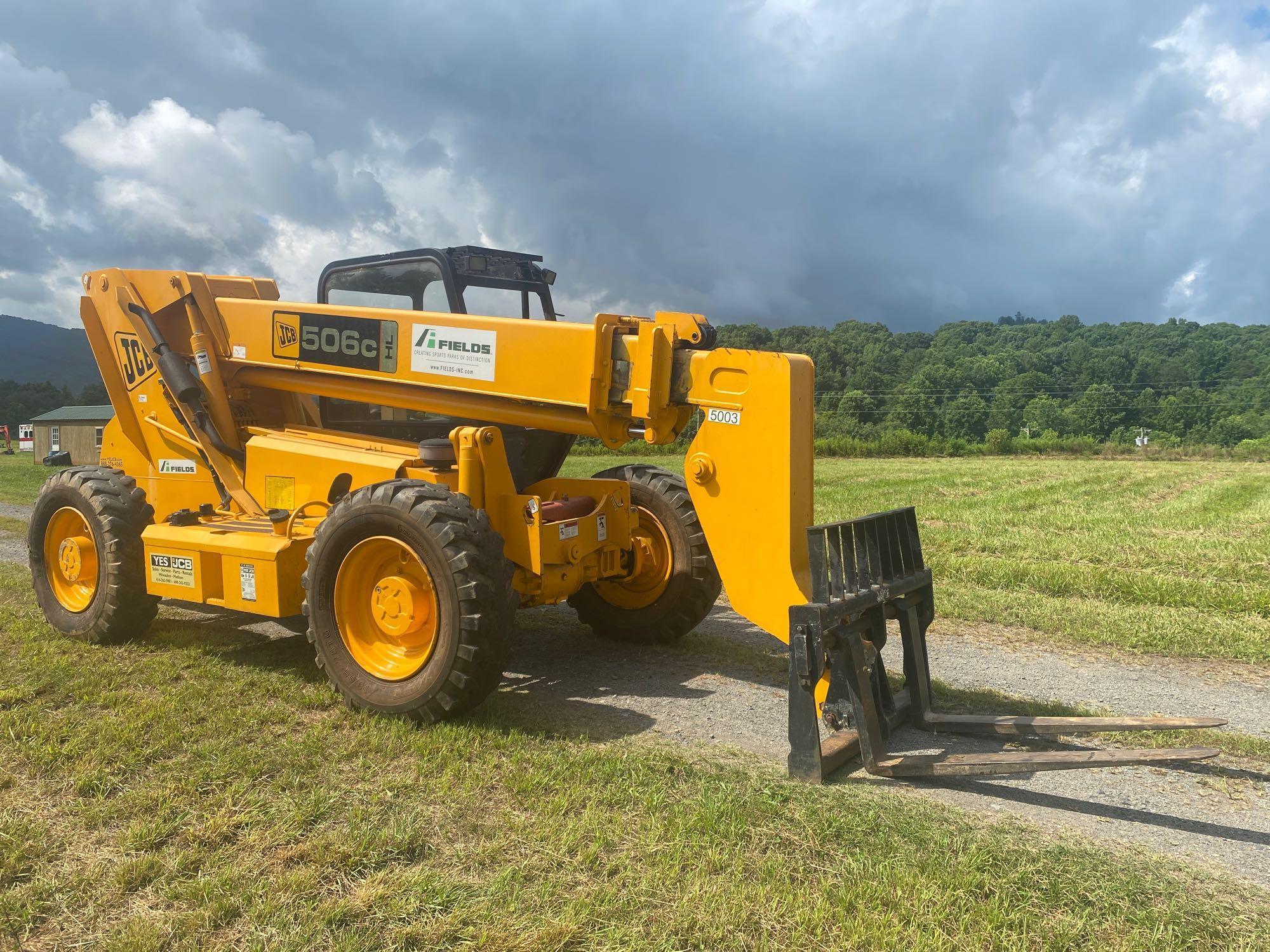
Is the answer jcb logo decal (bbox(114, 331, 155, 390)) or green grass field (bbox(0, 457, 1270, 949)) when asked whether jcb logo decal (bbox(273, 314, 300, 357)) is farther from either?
green grass field (bbox(0, 457, 1270, 949))

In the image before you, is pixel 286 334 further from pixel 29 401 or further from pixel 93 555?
pixel 29 401

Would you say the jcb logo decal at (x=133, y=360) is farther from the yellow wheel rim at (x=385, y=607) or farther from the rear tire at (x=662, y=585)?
the rear tire at (x=662, y=585)

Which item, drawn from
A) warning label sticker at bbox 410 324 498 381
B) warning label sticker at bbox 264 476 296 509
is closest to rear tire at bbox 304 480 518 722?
warning label sticker at bbox 410 324 498 381

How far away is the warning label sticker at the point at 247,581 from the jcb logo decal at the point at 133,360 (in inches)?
86.1

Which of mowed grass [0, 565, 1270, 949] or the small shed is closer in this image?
mowed grass [0, 565, 1270, 949]

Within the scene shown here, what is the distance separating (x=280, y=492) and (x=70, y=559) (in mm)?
1897

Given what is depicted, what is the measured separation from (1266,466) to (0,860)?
126ft

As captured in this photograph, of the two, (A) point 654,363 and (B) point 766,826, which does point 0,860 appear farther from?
(A) point 654,363

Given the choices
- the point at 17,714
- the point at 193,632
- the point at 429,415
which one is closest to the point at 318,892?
the point at 17,714

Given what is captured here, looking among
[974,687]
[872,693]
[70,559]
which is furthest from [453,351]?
[974,687]

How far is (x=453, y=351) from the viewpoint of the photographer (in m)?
5.70

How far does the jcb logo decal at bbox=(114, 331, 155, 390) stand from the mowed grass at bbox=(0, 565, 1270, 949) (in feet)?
9.98

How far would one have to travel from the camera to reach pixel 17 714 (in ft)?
16.1

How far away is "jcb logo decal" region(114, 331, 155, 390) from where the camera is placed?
693cm
